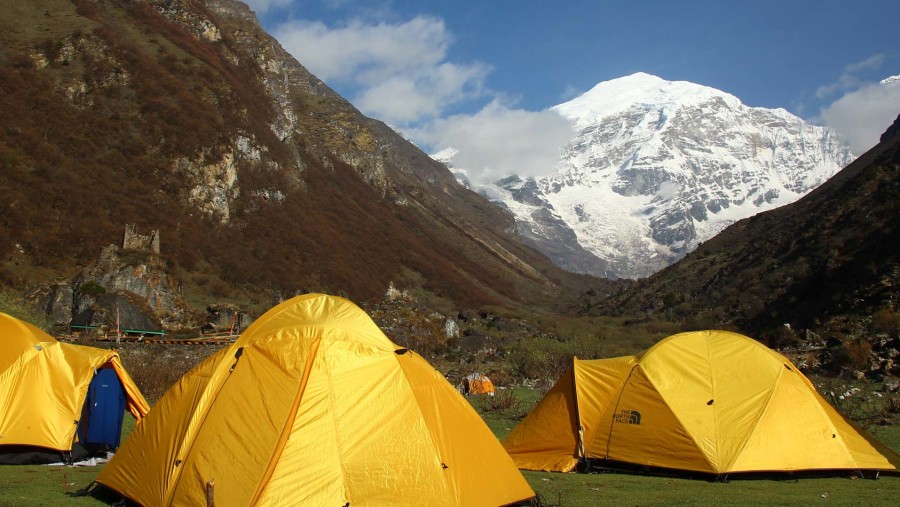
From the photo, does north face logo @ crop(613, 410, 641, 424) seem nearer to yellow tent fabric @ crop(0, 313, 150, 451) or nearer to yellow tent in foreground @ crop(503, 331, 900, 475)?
yellow tent in foreground @ crop(503, 331, 900, 475)

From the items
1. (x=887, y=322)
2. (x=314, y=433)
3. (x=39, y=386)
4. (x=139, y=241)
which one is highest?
(x=139, y=241)

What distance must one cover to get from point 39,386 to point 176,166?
4974 centimetres

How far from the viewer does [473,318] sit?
57125mm

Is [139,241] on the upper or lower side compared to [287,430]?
upper

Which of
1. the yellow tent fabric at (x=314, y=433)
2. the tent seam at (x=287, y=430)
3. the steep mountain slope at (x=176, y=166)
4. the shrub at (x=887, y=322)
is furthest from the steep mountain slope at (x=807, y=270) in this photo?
the steep mountain slope at (x=176, y=166)

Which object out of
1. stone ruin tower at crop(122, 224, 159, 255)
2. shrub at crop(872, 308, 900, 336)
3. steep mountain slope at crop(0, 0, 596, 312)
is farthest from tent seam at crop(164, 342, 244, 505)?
stone ruin tower at crop(122, 224, 159, 255)

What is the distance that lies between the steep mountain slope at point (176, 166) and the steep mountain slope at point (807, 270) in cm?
2837

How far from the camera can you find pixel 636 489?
909 cm

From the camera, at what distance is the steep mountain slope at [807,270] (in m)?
28.3

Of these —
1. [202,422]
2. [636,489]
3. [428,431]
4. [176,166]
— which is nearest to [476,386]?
[636,489]

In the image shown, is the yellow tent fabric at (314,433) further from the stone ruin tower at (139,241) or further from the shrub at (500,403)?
the stone ruin tower at (139,241)

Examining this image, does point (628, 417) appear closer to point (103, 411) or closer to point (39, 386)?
point (103, 411)

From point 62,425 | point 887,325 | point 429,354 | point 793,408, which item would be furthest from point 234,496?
point 429,354

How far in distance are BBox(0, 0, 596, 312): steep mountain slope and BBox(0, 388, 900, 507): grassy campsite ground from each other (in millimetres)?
30725
